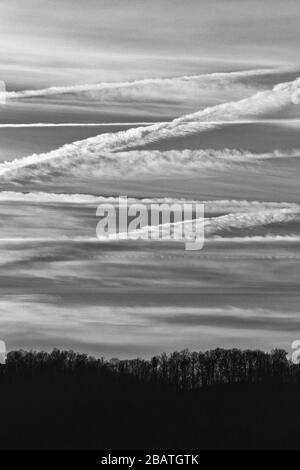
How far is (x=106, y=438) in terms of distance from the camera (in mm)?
159000

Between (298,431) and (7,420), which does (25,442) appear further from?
(298,431)

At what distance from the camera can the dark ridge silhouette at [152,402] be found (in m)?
160

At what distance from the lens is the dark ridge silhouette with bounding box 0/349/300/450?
6299 inches

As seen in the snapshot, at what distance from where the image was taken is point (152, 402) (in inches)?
6580

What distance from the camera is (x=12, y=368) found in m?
178

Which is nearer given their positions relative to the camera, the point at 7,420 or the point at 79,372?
the point at 7,420

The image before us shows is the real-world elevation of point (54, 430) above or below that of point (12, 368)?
below
